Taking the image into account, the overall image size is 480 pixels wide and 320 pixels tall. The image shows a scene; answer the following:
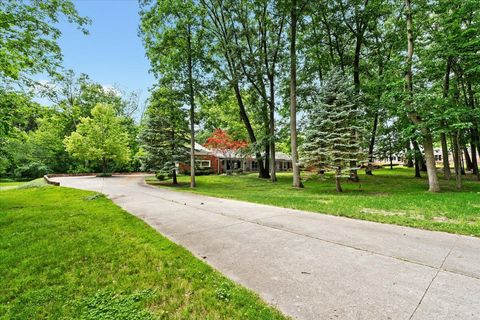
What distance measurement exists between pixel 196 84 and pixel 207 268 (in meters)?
15.7

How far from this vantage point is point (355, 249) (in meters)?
4.12

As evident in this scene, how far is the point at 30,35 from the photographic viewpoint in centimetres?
782

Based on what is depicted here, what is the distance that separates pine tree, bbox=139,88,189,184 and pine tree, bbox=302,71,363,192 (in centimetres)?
995

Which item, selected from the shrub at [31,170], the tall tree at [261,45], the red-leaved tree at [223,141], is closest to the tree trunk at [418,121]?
the tall tree at [261,45]

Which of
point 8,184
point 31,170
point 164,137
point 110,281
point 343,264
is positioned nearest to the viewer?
point 110,281

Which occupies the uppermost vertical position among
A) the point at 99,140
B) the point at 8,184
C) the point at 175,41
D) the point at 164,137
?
the point at 175,41

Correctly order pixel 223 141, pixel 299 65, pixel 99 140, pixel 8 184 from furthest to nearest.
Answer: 1. pixel 99 140
2. pixel 223 141
3. pixel 8 184
4. pixel 299 65

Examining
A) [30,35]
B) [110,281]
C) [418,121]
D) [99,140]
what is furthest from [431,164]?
[99,140]

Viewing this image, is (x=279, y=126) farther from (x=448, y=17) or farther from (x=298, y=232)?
(x=298, y=232)

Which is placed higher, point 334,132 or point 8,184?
point 334,132

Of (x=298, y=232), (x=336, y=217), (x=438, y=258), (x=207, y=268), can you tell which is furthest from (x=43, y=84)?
(x=438, y=258)

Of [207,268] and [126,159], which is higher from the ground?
[126,159]

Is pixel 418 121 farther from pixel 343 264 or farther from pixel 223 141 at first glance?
pixel 223 141

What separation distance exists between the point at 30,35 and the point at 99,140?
83.8 ft
